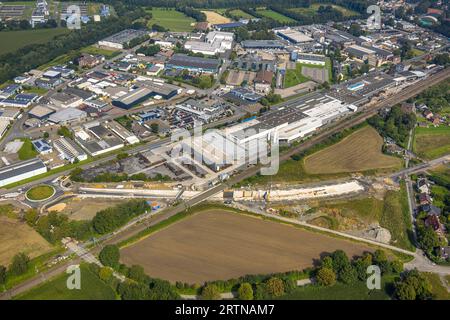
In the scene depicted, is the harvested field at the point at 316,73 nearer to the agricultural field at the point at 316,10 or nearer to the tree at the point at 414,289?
the agricultural field at the point at 316,10

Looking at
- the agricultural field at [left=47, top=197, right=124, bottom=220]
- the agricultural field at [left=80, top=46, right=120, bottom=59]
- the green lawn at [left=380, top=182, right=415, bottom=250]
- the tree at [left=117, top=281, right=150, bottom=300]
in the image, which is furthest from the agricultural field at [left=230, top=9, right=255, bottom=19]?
the tree at [left=117, top=281, right=150, bottom=300]

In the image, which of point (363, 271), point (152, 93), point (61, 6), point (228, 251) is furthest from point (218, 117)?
point (61, 6)

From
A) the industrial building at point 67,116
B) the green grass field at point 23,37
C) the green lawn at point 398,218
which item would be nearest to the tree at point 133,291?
the green lawn at point 398,218

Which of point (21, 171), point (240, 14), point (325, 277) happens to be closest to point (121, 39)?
point (240, 14)

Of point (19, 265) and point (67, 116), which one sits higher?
point (67, 116)

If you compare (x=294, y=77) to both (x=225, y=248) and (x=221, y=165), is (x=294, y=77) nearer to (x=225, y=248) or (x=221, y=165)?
(x=221, y=165)

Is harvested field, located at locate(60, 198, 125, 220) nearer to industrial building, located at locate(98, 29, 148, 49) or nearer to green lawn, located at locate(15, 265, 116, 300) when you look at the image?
green lawn, located at locate(15, 265, 116, 300)

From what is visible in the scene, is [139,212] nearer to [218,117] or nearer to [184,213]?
[184,213]
